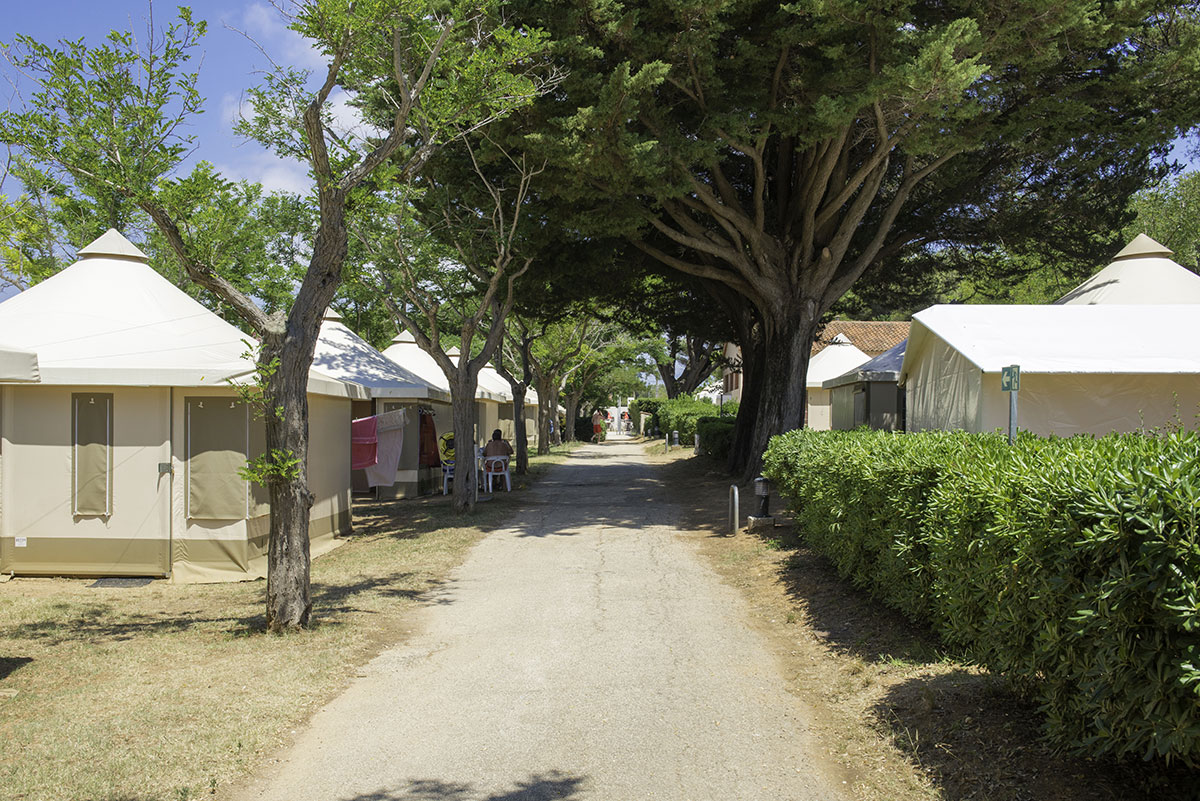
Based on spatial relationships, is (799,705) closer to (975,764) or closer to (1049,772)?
(975,764)

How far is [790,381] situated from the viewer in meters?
17.0

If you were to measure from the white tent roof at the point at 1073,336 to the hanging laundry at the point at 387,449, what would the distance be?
9.38 meters

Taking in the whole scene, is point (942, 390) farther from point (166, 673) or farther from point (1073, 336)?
point (166, 673)

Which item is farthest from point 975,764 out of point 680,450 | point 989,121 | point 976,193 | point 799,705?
point 680,450

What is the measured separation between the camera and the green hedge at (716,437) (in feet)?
80.4

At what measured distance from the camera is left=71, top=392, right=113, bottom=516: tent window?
1020 cm

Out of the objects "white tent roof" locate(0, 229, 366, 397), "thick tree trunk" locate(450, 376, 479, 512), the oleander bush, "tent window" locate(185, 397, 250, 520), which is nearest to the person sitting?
"thick tree trunk" locate(450, 376, 479, 512)

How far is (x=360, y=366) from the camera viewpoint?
16500mm

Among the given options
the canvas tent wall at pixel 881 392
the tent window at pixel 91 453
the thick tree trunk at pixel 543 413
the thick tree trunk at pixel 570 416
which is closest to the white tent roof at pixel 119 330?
the tent window at pixel 91 453

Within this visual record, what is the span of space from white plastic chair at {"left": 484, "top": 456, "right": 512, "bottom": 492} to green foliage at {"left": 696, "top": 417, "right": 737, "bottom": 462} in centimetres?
641

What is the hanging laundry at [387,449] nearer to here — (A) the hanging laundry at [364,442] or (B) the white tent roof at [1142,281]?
(A) the hanging laundry at [364,442]

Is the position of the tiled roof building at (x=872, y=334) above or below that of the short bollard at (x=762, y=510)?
above

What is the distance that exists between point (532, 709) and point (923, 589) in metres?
2.83

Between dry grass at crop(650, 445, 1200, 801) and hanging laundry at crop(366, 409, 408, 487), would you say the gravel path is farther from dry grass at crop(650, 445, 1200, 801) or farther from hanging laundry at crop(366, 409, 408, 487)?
hanging laundry at crop(366, 409, 408, 487)
